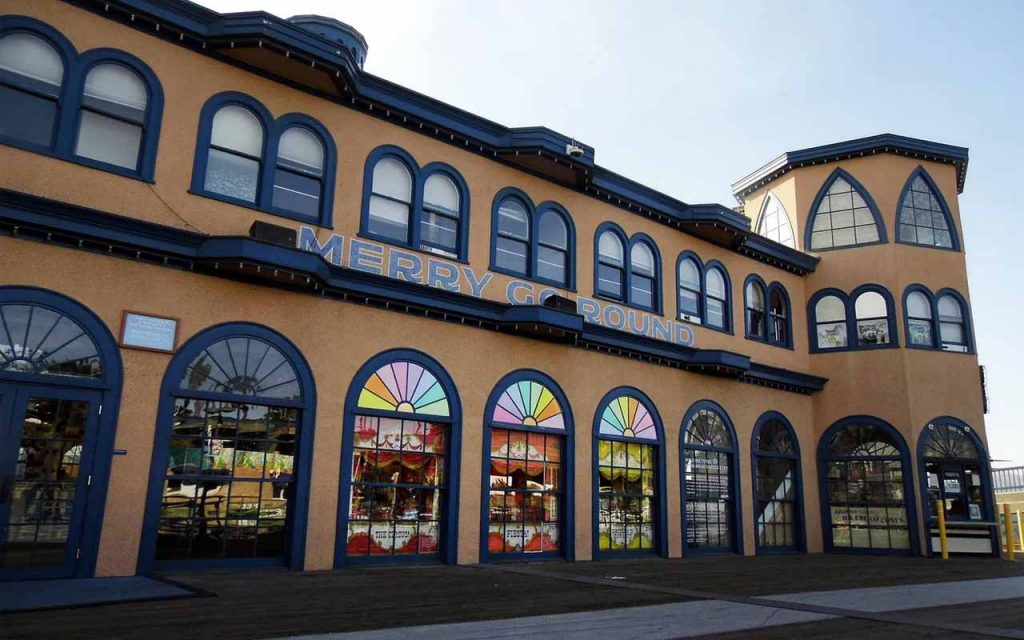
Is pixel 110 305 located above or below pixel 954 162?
below

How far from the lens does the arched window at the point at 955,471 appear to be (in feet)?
60.7

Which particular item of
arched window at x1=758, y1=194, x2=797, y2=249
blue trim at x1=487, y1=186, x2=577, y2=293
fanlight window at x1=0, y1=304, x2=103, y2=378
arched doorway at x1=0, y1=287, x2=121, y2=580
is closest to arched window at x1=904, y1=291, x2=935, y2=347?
arched window at x1=758, y1=194, x2=797, y2=249

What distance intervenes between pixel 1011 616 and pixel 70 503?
36.8ft

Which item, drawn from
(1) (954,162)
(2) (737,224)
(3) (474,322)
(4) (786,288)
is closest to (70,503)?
(3) (474,322)

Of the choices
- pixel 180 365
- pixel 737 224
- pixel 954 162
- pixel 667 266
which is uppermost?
pixel 954 162

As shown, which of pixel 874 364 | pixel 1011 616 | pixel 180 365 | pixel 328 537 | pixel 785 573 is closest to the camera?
pixel 1011 616

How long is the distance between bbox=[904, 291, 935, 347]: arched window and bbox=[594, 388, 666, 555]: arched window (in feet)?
27.0

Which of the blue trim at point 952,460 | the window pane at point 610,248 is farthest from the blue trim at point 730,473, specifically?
the blue trim at point 952,460

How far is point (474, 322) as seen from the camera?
1338 centimetres

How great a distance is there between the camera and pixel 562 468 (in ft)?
46.9

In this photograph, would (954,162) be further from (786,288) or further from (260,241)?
(260,241)

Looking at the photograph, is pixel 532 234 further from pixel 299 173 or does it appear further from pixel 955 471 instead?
pixel 955 471

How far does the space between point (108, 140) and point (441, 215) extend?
533 cm

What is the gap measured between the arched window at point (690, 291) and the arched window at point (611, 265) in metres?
1.94
